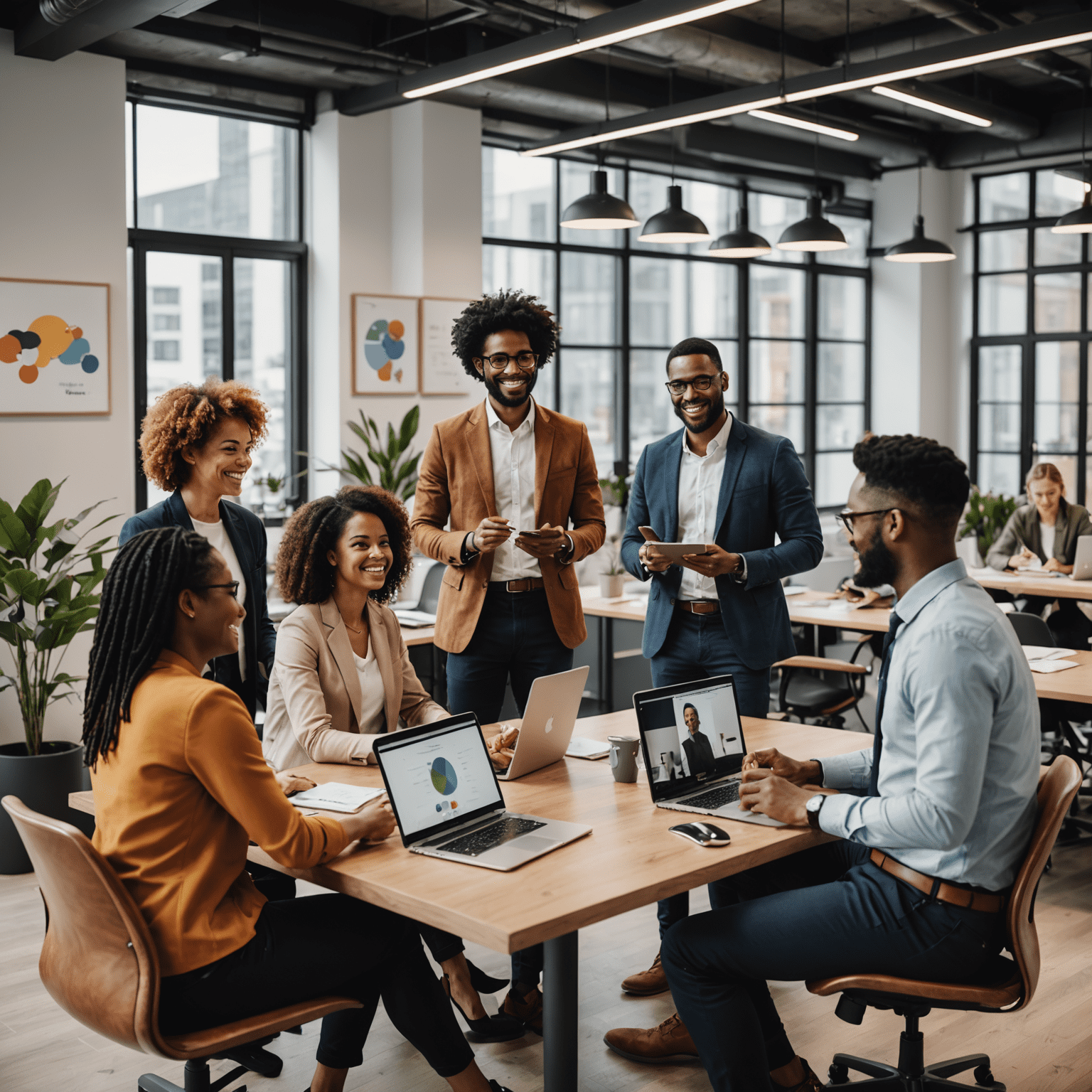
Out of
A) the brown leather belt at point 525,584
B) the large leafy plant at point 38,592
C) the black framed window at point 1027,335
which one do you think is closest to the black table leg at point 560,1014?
the brown leather belt at point 525,584

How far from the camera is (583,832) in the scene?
7.60 ft

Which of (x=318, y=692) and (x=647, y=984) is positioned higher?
(x=318, y=692)

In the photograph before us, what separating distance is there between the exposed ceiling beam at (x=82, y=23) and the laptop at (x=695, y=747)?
3.40 meters

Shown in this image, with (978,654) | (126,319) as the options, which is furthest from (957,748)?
(126,319)

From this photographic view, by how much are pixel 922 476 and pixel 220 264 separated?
5.68 metres

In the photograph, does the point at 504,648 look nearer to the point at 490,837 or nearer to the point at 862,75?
the point at 490,837

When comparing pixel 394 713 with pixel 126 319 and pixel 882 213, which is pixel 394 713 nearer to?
pixel 126 319

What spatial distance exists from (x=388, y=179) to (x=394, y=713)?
199 inches

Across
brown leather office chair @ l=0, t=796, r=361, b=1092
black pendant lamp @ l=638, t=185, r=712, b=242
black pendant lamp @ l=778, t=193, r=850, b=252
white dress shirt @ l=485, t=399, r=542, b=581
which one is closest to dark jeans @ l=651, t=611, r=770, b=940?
white dress shirt @ l=485, t=399, r=542, b=581

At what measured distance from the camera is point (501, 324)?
3607 millimetres

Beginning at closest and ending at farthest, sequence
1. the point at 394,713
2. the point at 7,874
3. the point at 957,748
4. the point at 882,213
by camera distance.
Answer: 1. the point at 957,748
2. the point at 394,713
3. the point at 7,874
4. the point at 882,213

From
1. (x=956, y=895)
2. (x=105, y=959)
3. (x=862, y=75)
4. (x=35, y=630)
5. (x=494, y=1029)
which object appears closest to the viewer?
(x=105, y=959)

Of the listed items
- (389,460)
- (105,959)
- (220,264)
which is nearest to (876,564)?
(105,959)

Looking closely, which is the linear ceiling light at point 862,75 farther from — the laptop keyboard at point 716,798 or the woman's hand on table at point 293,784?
the woman's hand on table at point 293,784
